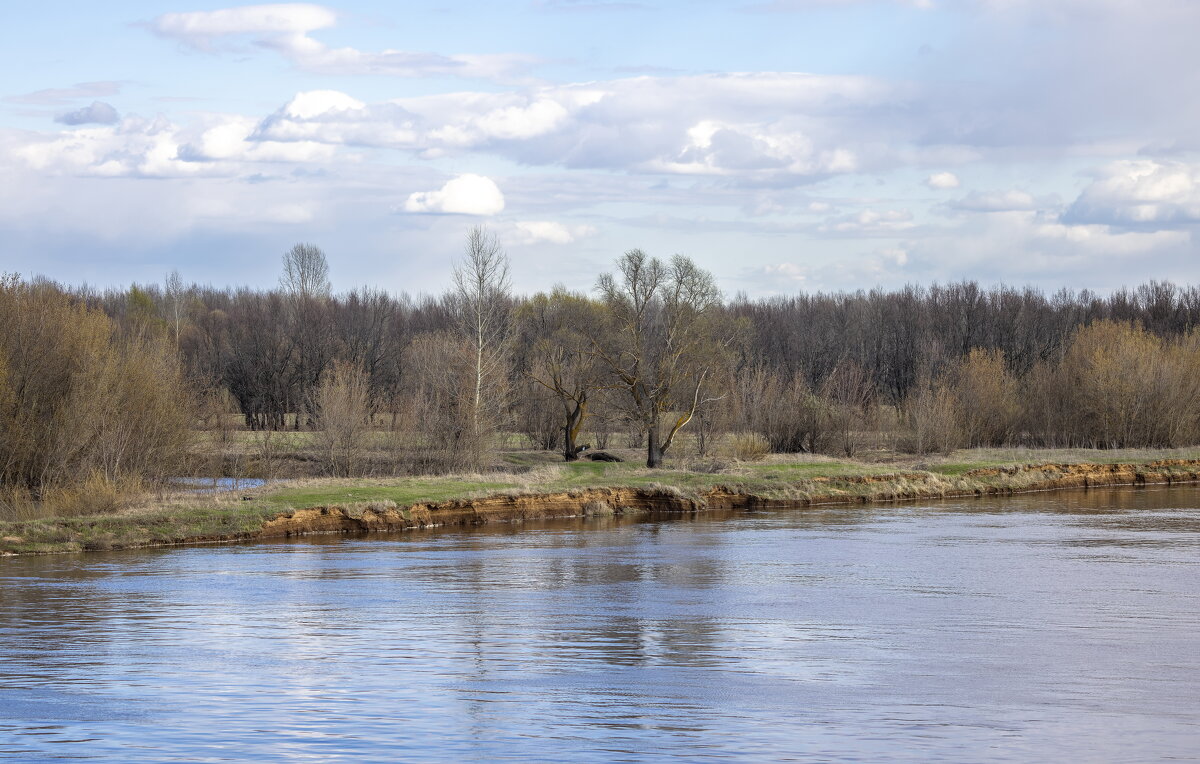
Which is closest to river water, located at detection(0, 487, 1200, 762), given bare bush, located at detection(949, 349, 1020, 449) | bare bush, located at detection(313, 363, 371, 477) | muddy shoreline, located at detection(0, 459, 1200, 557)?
muddy shoreline, located at detection(0, 459, 1200, 557)

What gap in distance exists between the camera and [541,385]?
203 ft

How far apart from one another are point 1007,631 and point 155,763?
13.4 metres

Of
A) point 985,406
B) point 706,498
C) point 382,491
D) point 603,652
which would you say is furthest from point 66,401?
point 985,406

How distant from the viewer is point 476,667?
16.6 metres

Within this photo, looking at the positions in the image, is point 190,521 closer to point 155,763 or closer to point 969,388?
point 155,763

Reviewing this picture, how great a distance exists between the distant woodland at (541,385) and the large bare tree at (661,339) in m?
0.10

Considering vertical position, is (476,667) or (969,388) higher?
(969,388)

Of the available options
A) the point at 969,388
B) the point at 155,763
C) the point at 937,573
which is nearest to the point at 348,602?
the point at 155,763

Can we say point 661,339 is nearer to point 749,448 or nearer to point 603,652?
point 749,448

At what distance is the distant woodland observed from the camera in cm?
3625

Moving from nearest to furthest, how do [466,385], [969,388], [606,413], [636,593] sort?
1. [636,593]
2. [466,385]
3. [606,413]
4. [969,388]

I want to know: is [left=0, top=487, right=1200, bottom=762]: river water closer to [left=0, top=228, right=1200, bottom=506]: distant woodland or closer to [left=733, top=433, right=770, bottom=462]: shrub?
[left=0, top=228, right=1200, bottom=506]: distant woodland

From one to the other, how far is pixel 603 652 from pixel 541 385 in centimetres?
4457

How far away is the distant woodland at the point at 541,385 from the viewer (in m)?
36.2
